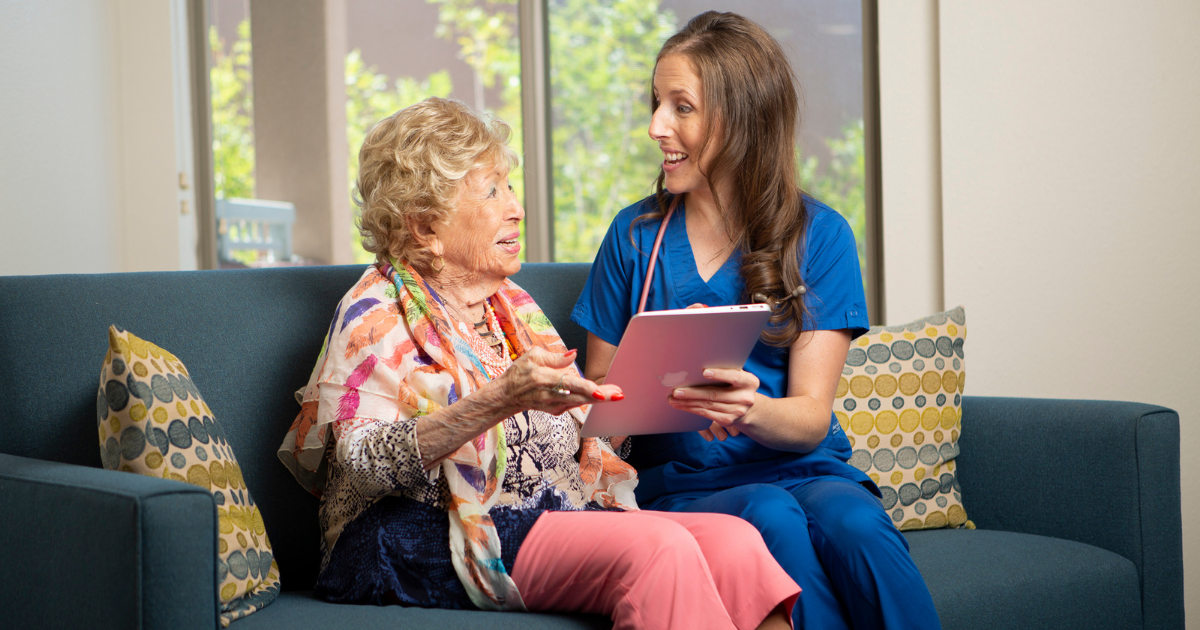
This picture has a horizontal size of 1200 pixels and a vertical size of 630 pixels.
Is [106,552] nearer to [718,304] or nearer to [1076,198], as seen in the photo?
[718,304]

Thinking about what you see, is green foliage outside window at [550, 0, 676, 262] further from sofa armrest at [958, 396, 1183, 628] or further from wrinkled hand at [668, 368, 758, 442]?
wrinkled hand at [668, 368, 758, 442]

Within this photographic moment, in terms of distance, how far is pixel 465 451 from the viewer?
4.37 ft

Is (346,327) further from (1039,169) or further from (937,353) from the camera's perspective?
(1039,169)

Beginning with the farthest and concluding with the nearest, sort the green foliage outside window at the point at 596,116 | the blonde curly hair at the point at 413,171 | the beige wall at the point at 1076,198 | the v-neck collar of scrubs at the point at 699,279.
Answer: the green foliage outside window at the point at 596,116 < the beige wall at the point at 1076,198 < the v-neck collar of scrubs at the point at 699,279 < the blonde curly hair at the point at 413,171

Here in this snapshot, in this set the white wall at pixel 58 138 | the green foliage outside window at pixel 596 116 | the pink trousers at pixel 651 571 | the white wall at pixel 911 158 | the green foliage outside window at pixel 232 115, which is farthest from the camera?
the green foliage outside window at pixel 232 115

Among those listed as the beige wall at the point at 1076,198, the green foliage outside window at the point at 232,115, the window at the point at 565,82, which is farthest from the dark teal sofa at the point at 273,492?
the green foliage outside window at the point at 232,115

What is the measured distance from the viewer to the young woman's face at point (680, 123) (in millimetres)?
1617

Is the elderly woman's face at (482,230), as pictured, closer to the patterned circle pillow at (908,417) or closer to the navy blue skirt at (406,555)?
the navy blue skirt at (406,555)

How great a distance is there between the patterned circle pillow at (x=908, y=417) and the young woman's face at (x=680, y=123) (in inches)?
24.4

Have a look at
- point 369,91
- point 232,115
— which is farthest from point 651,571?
point 232,115

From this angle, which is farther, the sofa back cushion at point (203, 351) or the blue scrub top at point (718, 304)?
the blue scrub top at point (718, 304)

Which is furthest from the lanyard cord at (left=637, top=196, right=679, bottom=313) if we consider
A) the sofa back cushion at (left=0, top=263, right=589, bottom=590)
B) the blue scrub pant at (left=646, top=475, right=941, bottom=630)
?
the sofa back cushion at (left=0, top=263, right=589, bottom=590)

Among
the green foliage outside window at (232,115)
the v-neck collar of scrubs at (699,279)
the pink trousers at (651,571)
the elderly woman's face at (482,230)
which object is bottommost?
the pink trousers at (651,571)

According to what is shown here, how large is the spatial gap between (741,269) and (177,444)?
938mm
